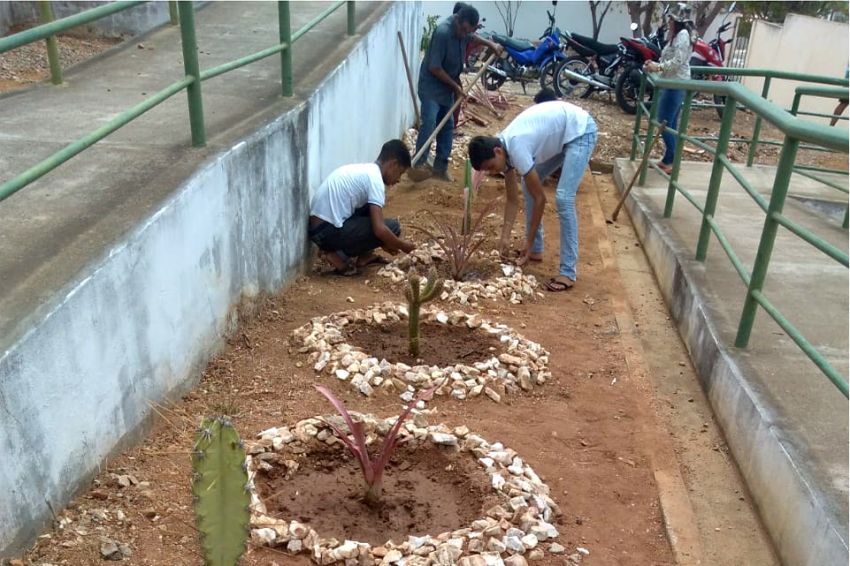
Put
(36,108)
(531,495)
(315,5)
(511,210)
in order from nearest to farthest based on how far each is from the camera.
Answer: (531,495)
(36,108)
(511,210)
(315,5)

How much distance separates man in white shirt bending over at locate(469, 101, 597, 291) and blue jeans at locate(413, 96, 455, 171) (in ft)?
A: 7.50

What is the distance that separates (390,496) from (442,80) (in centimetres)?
501

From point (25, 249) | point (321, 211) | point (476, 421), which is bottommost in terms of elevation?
point (476, 421)

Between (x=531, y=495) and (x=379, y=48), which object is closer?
(x=531, y=495)

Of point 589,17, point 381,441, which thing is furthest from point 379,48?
point 589,17

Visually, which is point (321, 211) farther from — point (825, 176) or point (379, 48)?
point (825, 176)

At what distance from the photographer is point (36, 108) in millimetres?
4078

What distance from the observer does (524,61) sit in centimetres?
1287

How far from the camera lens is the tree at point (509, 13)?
19.1 meters

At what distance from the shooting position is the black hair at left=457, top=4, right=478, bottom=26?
254 inches

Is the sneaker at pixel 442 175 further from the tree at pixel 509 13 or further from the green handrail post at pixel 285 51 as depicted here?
the tree at pixel 509 13

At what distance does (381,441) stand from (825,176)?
5.90 m

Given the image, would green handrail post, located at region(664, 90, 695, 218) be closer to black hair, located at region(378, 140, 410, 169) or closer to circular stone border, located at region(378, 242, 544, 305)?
circular stone border, located at region(378, 242, 544, 305)

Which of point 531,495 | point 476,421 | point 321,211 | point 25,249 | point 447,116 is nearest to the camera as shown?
point 25,249
